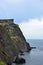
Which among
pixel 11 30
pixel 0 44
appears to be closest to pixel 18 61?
pixel 0 44

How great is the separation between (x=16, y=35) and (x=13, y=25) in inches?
359

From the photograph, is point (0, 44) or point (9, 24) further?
point (9, 24)

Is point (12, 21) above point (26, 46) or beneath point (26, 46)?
above

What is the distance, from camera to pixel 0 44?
90562 millimetres

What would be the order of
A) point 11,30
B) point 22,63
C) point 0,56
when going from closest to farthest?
point 0,56 < point 22,63 < point 11,30

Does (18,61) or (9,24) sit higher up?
(9,24)

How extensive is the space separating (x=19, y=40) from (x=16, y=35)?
3.52m

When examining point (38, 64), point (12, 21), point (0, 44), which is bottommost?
point (38, 64)

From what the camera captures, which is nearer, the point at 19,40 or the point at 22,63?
the point at 22,63

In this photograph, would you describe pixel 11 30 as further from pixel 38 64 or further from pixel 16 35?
pixel 38 64

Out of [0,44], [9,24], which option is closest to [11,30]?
[9,24]

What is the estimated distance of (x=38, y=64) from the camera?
106312 millimetres

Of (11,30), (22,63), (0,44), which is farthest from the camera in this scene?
(11,30)

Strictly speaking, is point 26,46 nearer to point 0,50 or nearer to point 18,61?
point 18,61
